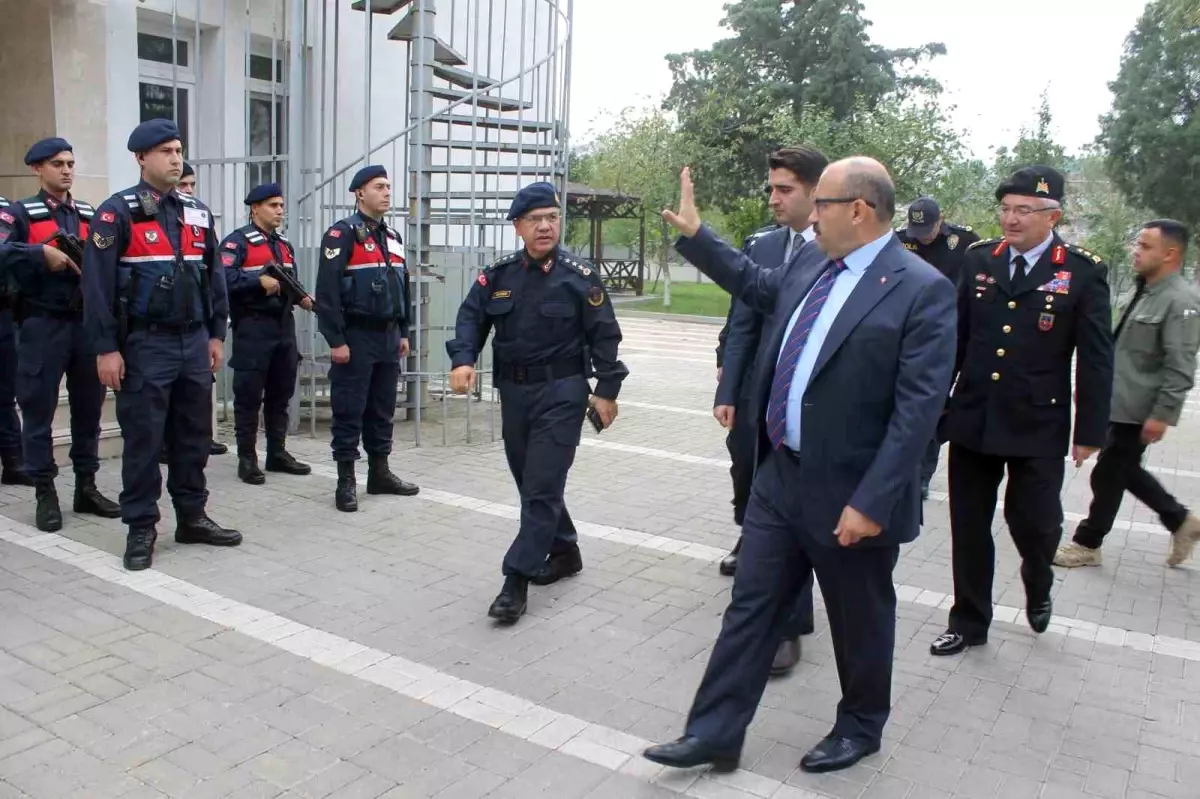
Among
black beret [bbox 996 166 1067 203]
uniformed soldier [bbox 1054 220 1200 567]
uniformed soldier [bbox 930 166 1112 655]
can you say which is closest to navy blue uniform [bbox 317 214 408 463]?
uniformed soldier [bbox 930 166 1112 655]

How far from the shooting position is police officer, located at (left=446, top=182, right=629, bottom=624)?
453 cm

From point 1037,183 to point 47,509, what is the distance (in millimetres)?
5333

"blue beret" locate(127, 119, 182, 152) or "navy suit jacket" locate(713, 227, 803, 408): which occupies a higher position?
"blue beret" locate(127, 119, 182, 152)

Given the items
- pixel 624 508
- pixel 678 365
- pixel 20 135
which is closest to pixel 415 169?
pixel 20 135

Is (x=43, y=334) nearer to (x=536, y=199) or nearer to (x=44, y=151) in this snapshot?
(x=44, y=151)

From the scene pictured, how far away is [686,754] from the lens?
310 cm

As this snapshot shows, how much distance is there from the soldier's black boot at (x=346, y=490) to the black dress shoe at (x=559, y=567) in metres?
1.72

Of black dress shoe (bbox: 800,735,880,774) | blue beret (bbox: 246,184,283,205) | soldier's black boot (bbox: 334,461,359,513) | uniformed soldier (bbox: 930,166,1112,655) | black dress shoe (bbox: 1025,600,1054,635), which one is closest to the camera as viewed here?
black dress shoe (bbox: 800,735,880,774)

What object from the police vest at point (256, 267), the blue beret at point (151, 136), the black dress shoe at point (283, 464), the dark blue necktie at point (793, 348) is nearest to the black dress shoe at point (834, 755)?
the dark blue necktie at point (793, 348)

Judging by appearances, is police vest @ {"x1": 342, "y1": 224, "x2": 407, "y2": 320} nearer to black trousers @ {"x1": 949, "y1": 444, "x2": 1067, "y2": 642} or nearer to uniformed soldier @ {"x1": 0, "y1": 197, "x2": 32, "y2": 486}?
uniformed soldier @ {"x1": 0, "y1": 197, "x2": 32, "y2": 486}

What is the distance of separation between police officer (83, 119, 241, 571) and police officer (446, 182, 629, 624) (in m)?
1.47

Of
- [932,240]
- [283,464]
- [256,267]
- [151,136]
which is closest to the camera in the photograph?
[151,136]

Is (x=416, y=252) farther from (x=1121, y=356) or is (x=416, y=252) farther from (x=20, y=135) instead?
(x=1121, y=356)

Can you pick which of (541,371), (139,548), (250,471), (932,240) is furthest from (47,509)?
(932,240)
